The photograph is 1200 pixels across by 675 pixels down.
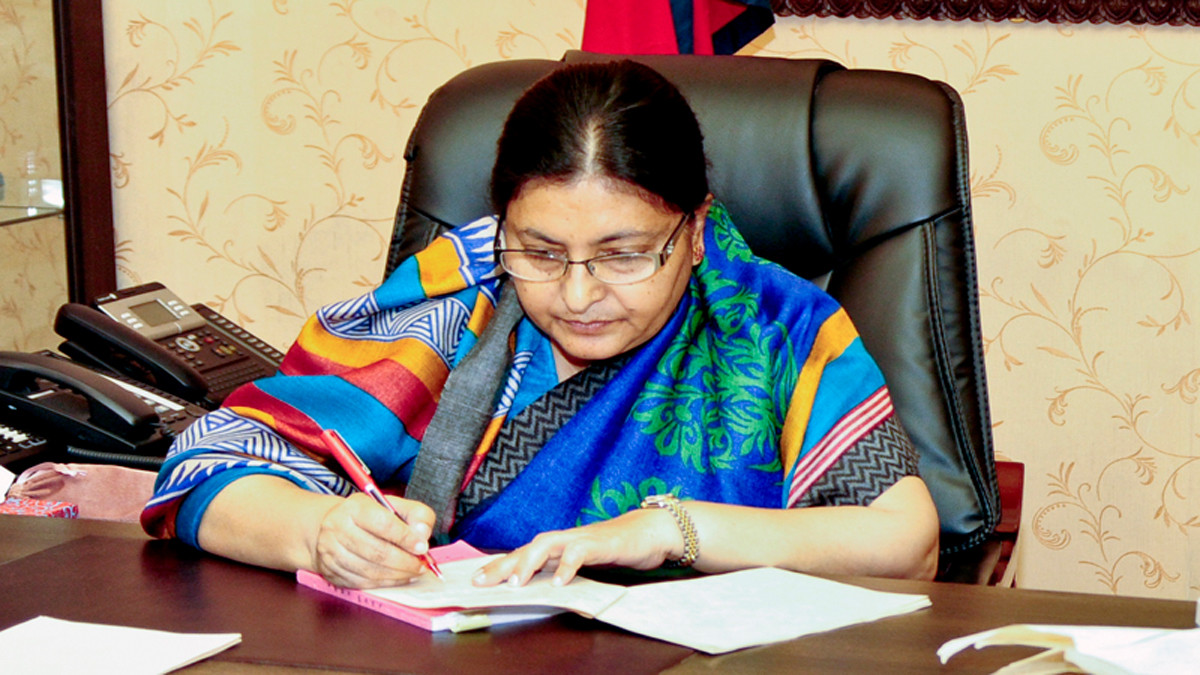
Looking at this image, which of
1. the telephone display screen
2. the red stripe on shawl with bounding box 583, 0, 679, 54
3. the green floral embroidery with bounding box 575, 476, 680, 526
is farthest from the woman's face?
the red stripe on shawl with bounding box 583, 0, 679, 54

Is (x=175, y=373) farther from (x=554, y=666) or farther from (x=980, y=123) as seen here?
(x=980, y=123)

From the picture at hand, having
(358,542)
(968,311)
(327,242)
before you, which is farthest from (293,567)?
(327,242)

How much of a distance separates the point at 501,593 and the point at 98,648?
238mm

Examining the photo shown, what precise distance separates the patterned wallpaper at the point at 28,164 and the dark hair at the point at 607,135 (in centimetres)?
113

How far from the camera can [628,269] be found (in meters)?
1.17

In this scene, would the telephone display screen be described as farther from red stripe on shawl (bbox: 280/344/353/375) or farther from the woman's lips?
the woman's lips

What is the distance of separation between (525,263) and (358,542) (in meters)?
0.42

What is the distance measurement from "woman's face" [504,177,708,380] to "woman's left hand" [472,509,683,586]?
0.89 feet

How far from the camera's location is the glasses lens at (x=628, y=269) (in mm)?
1167

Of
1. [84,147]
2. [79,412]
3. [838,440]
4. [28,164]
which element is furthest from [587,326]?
[84,147]

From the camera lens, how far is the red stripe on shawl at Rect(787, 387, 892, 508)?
1158mm

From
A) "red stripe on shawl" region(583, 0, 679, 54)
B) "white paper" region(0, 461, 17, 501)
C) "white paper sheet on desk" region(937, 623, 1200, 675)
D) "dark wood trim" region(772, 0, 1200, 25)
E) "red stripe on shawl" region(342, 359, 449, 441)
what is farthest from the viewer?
"dark wood trim" region(772, 0, 1200, 25)

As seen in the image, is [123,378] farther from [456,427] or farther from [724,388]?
[724,388]

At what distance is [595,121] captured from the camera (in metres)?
1.15
